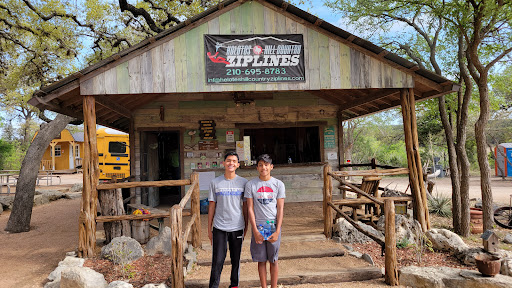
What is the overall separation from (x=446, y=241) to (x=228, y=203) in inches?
159

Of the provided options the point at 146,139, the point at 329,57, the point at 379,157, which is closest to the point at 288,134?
the point at 146,139

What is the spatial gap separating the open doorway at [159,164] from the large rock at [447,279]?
633 centimetres

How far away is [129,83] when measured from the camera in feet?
19.2

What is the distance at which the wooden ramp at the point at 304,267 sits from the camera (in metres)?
4.48

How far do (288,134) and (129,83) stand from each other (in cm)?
660

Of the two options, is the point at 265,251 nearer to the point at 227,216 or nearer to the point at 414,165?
the point at 227,216

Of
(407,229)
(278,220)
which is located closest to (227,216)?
(278,220)

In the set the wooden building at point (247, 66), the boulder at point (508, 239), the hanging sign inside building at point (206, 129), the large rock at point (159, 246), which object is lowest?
the boulder at point (508, 239)

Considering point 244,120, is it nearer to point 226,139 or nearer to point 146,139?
point 226,139

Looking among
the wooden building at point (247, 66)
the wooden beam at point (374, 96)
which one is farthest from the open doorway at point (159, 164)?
the wooden beam at point (374, 96)

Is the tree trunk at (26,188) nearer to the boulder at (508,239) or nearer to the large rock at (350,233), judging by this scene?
the large rock at (350,233)

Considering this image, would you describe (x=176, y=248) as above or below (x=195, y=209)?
below

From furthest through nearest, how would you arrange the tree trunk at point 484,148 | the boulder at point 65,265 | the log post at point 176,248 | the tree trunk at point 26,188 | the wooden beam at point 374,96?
the tree trunk at point 26,188 → the tree trunk at point 484,148 → the wooden beam at point 374,96 → the boulder at point 65,265 → the log post at point 176,248

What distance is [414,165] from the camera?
20.7 feet
